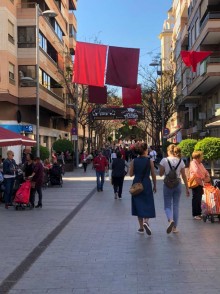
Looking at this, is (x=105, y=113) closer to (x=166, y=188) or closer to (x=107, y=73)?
(x=107, y=73)

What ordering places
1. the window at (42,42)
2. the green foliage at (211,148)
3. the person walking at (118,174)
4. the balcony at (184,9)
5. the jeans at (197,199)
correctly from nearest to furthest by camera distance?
the jeans at (197,199), the person walking at (118,174), the green foliage at (211,148), the window at (42,42), the balcony at (184,9)

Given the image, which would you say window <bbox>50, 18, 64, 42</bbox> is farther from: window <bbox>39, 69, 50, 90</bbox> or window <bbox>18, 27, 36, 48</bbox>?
window <bbox>18, 27, 36, 48</bbox>

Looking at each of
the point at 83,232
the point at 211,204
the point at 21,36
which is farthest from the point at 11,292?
the point at 21,36

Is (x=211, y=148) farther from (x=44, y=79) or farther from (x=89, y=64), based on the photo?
(x=44, y=79)

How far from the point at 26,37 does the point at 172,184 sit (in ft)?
95.2

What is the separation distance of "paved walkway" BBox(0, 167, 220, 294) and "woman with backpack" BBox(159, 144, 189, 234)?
359 mm

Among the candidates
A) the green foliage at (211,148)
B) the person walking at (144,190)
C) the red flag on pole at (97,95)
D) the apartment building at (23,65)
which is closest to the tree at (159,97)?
the apartment building at (23,65)

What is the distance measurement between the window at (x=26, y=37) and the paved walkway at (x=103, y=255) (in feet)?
82.2

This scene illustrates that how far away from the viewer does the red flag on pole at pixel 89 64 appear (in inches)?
800

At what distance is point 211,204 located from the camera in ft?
36.0

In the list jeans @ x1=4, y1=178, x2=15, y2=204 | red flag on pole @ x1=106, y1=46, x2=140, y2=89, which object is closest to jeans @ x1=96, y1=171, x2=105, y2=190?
red flag on pole @ x1=106, y1=46, x2=140, y2=89

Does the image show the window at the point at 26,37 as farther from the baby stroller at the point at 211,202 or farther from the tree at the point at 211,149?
the baby stroller at the point at 211,202

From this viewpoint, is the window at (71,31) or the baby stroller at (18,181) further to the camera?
the window at (71,31)

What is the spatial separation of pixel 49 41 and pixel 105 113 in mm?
8064
